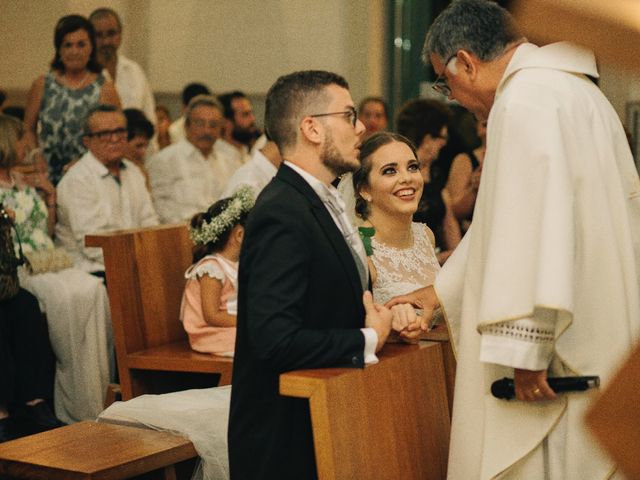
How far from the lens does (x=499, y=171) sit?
2.26 meters

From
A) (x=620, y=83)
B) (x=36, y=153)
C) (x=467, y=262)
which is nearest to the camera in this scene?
(x=467, y=262)

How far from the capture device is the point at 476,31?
2562mm

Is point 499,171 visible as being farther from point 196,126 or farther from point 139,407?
point 196,126

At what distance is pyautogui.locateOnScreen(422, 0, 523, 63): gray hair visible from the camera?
254cm

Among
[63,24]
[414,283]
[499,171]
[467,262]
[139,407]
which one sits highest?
[63,24]

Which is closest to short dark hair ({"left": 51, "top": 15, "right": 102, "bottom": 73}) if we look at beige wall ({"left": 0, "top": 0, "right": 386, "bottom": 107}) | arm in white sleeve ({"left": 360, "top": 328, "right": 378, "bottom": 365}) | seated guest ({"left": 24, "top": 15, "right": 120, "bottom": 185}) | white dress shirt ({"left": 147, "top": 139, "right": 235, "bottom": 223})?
seated guest ({"left": 24, "top": 15, "right": 120, "bottom": 185})

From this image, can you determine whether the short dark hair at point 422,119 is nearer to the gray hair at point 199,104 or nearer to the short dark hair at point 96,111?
the gray hair at point 199,104

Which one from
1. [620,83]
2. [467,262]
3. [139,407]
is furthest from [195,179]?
[467,262]

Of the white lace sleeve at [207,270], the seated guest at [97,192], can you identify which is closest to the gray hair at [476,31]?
the white lace sleeve at [207,270]

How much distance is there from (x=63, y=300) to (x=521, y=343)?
12.5 feet

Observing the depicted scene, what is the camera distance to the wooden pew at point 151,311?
4.38 m

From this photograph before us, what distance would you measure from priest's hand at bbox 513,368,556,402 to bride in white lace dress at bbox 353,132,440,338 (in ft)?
4.76

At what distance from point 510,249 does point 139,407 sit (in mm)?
1990

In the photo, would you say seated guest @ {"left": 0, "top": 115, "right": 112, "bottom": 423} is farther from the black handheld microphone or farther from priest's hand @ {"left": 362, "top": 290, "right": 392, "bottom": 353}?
the black handheld microphone
